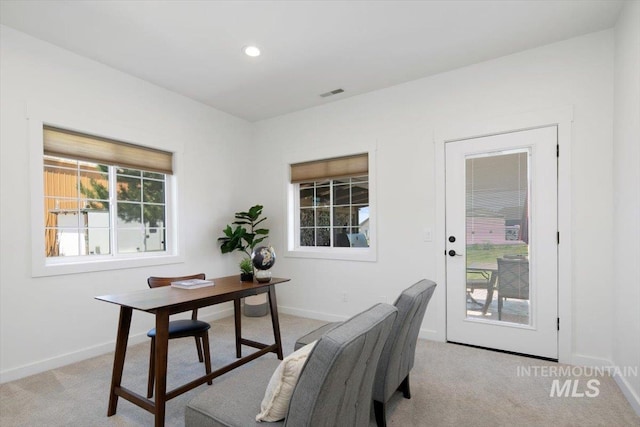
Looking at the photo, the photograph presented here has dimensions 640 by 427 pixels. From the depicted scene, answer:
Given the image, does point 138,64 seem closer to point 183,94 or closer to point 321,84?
point 183,94

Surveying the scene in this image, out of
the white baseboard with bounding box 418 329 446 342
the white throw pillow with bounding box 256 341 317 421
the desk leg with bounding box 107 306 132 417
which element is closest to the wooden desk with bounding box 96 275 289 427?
the desk leg with bounding box 107 306 132 417

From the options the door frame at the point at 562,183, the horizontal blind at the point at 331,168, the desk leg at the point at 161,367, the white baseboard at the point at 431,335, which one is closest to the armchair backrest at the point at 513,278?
the door frame at the point at 562,183

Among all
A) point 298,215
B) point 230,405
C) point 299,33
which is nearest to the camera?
point 230,405

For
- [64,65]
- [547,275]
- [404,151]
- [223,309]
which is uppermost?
[64,65]

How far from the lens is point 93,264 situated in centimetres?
325

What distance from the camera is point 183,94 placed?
4059 mm

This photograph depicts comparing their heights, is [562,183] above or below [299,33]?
below

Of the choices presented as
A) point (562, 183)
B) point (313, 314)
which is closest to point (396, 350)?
point (562, 183)

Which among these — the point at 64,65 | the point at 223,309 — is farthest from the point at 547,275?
the point at 64,65

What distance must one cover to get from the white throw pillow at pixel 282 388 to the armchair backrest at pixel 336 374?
0.08 meters

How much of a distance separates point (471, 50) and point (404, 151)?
1139 mm

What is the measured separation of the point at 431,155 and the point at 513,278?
1.44 metres

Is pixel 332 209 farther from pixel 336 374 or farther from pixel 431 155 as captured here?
pixel 336 374

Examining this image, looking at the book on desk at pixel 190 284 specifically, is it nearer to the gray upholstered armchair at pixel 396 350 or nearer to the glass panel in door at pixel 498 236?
the gray upholstered armchair at pixel 396 350
